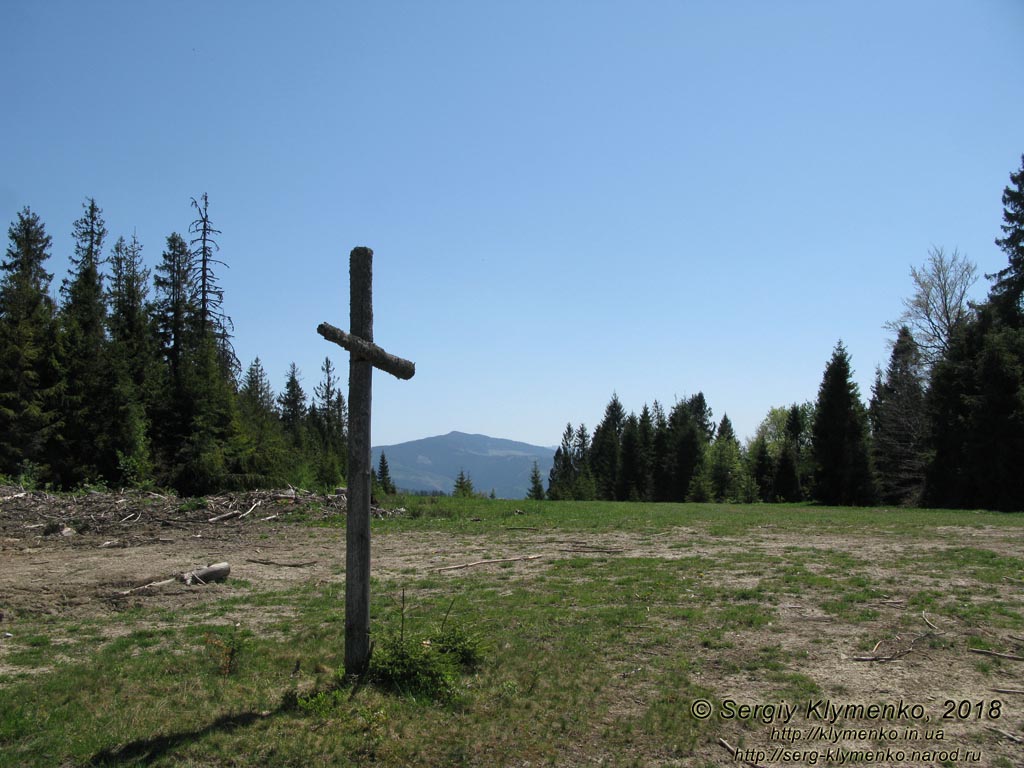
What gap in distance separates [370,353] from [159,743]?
10.9 feet

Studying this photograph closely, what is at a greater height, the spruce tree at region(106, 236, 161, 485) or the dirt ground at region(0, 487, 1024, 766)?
→ the spruce tree at region(106, 236, 161, 485)

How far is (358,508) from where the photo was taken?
5.61 metres

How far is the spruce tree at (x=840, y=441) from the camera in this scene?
1491 inches

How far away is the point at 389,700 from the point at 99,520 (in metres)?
14.9

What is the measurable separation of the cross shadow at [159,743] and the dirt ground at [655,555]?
8.78ft

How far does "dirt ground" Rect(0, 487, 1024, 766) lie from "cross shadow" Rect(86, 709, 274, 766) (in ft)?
8.78

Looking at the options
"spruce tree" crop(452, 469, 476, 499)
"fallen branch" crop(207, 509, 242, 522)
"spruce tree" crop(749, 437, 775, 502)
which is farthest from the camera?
"spruce tree" crop(749, 437, 775, 502)

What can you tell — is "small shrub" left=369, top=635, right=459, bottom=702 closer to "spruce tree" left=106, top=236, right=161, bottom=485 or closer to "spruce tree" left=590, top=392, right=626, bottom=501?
"spruce tree" left=106, top=236, right=161, bottom=485

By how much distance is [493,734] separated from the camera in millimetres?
4680

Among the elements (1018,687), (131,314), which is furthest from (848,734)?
(131,314)

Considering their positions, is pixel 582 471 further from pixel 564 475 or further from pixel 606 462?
pixel 564 475

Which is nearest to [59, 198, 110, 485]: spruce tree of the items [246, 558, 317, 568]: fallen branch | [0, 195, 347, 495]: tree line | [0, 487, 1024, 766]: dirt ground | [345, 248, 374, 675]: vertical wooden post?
[0, 195, 347, 495]: tree line

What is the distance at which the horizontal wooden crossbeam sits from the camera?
534 cm

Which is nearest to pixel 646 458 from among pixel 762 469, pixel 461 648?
pixel 762 469
